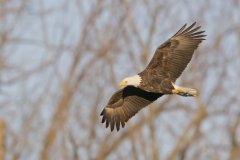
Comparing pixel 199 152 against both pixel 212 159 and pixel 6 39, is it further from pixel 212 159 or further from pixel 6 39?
pixel 6 39

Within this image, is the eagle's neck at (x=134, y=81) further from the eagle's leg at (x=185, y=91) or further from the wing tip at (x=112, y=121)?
the wing tip at (x=112, y=121)

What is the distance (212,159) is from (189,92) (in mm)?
10023

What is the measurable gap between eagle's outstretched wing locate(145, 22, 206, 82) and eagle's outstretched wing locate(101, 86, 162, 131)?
0.58 metres

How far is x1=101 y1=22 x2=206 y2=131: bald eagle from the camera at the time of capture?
15344 mm

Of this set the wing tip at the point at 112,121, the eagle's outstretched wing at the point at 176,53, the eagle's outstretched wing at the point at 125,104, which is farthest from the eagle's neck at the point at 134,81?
the wing tip at the point at 112,121

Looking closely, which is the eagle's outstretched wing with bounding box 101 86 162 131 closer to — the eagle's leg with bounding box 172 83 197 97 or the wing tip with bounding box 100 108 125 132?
the wing tip with bounding box 100 108 125 132

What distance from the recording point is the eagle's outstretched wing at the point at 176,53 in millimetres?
15602

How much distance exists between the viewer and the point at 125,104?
53.1 ft

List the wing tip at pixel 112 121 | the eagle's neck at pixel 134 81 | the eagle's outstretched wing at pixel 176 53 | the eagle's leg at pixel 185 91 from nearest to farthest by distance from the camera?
1. the eagle's leg at pixel 185 91
2. the eagle's neck at pixel 134 81
3. the eagle's outstretched wing at pixel 176 53
4. the wing tip at pixel 112 121

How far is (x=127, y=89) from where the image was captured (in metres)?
16.3

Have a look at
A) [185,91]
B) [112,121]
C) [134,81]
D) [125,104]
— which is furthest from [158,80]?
[112,121]

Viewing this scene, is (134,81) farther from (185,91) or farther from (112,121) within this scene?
(112,121)

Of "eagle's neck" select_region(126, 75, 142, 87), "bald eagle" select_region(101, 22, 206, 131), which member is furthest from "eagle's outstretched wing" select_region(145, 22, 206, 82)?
"eagle's neck" select_region(126, 75, 142, 87)

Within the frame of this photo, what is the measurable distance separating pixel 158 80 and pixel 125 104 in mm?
988
